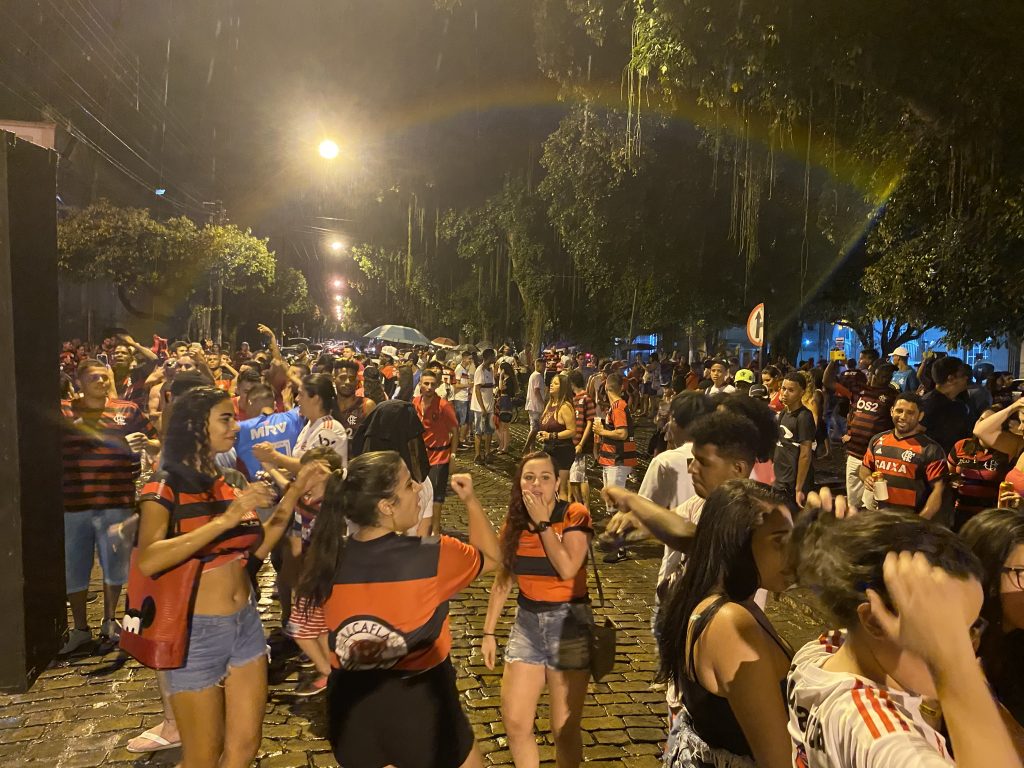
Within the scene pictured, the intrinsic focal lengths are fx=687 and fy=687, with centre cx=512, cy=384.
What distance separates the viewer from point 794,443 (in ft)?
25.1

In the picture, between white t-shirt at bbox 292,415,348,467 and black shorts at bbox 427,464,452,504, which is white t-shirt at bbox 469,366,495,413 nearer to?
black shorts at bbox 427,464,452,504

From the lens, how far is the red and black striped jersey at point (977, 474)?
570 cm

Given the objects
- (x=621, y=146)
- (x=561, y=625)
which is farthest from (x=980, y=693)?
(x=621, y=146)

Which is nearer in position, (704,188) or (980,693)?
(980,693)

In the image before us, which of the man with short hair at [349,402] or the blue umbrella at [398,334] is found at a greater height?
the blue umbrella at [398,334]

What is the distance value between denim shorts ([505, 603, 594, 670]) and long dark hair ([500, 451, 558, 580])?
0.26m

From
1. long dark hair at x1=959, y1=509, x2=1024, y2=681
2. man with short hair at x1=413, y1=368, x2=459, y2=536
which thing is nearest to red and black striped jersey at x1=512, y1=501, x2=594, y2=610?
long dark hair at x1=959, y1=509, x2=1024, y2=681

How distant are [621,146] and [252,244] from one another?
2901cm

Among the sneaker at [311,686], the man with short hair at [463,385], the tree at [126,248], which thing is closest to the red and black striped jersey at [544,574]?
the sneaker at [311,686]

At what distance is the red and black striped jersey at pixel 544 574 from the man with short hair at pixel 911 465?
11.6ft

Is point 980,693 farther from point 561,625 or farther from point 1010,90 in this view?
point 1010,90

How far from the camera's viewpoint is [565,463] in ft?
27.6

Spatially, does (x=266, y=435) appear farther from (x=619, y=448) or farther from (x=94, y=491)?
(x=619, y=448)

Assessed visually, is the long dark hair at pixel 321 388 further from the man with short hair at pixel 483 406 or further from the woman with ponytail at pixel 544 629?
the man with short hair at pixel 483 406
